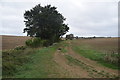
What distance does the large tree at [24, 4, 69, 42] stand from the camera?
48.9m

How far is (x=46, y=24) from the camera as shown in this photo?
161 feet

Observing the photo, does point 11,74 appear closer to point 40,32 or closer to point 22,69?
point 22,69

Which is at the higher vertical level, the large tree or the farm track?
the large tree

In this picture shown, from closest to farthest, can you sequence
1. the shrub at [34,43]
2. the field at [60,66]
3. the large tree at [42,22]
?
the field at [60,66] < the shrub at [34,43] < the large tree at [42,22]

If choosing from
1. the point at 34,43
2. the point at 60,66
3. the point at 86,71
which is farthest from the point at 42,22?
the point at 86,71

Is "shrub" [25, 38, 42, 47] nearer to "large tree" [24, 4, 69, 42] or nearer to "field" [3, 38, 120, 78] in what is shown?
"large tree" [24, 4, 69, 42]

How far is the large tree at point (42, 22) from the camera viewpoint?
4891 cm

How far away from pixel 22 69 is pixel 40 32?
33.6m

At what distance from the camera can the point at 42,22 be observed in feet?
160

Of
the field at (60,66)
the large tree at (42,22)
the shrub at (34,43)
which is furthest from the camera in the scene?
the large tree at (42,22)

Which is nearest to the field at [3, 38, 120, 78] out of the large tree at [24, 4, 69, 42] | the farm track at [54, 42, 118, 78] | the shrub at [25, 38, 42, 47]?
the farm track at [54, 42, 118, 78]

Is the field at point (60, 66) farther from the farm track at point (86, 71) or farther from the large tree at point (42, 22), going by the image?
the large tree at point (42, 22)

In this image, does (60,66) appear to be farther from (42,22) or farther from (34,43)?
(42,22)

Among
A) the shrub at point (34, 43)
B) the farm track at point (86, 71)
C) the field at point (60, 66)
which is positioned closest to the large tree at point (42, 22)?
the shrub at point (34, 43)
